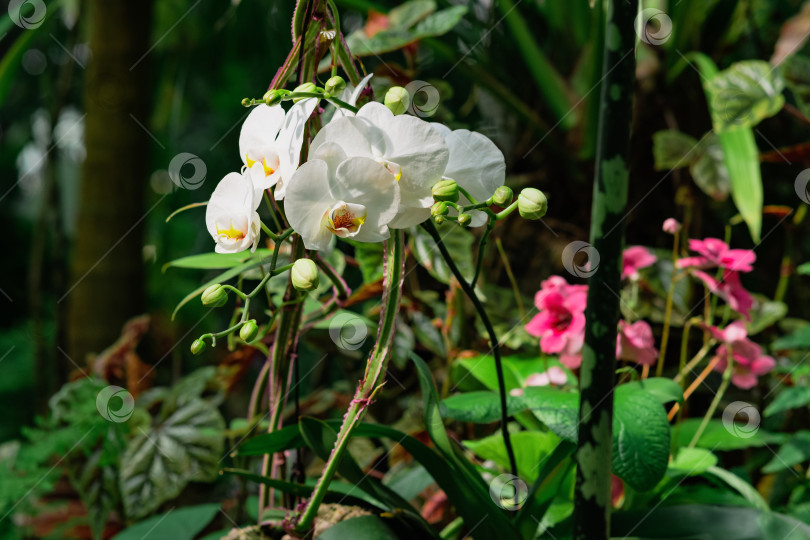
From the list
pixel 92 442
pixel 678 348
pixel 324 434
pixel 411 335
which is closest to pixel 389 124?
pixel 324 434

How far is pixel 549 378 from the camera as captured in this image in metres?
0.67

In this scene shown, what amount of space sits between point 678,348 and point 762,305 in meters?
0.16

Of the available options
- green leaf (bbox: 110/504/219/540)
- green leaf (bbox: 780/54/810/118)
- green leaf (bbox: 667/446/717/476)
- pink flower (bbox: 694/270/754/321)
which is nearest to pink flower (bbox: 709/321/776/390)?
pink flower (bbox: 694/270/754/321)

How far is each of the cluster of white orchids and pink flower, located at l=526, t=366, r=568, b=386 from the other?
32 cm

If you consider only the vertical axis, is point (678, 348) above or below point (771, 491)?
above

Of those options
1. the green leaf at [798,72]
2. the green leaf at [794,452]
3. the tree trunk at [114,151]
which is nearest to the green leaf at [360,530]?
the green leaf at [794,452]

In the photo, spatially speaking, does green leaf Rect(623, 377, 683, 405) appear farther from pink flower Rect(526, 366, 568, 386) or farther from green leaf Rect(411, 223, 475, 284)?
green leaf Rect(411, 223, 475, 284)

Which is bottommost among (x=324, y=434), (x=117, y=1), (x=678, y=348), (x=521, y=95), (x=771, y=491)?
(x=771, y=491)

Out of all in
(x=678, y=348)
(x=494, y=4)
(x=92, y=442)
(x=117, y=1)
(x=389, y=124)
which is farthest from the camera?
(x=117, y=1)

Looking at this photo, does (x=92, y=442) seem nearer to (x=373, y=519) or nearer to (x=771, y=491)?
(x=373, y=519)

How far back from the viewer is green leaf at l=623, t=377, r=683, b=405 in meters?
0.53

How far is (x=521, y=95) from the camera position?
1.20m

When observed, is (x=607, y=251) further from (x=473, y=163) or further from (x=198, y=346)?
(x=198, y=346)

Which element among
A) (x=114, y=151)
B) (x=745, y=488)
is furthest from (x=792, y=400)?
(x=114, y=151)
